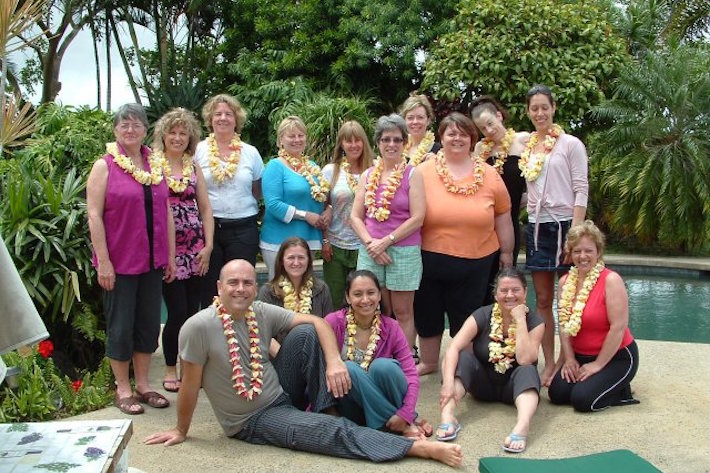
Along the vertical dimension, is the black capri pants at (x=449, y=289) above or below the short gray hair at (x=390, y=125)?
below

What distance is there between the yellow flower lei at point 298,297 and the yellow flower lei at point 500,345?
970 millimetres

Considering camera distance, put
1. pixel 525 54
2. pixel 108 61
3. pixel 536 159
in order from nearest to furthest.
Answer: pixel 536 159
pixel 525 54
pixel 108 61

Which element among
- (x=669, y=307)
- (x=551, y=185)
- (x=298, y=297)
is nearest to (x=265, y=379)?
(x=298, y=297)

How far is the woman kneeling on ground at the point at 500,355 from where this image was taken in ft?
12.6

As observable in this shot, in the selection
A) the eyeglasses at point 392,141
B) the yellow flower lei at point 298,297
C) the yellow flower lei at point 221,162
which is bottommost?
the yellow flower lei at point 298,297

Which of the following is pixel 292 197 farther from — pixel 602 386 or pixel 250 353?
pixel 602 386

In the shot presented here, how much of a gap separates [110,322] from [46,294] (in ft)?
2.08

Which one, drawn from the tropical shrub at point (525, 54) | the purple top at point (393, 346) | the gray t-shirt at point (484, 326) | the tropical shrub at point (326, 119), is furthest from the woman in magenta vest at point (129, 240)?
the tropical shrub at point (525, 54)

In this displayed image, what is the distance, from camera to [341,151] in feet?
15.7

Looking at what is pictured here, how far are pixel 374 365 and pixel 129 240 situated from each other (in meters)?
1.39

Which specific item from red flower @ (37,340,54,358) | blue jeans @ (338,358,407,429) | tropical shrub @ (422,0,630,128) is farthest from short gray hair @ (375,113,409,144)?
tropical shrub @ (422,0,630,128)

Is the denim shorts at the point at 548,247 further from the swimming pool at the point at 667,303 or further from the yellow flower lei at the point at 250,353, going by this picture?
the swimming pool at the point at 667,303

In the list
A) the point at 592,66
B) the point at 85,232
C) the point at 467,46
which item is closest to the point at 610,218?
the point at 592,66

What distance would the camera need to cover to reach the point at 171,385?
176 inches
